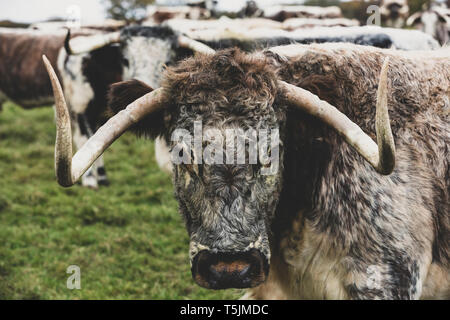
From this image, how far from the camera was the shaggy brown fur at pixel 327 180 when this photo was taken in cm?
249

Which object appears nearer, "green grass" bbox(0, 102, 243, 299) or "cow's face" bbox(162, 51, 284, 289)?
"cow's face" bbox(162, 51, 284, 289)

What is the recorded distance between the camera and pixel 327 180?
2.84 metres

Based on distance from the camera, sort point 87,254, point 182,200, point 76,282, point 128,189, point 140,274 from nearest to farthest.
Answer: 1. point 182,200
2. point 76,282
3. point 140,274
4. point 87,254
5. point 128,189

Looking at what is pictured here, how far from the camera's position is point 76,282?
15.0 feet

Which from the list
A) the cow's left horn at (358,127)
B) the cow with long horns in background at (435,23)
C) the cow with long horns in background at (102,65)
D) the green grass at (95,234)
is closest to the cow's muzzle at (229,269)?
the cow's left horn at (358,127)

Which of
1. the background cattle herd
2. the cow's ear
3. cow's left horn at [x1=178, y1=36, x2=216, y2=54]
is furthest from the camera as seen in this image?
cow's left horn at [x1=178, y1=36, x2=216, y2=54]

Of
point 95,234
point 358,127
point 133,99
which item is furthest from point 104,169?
point 358,127

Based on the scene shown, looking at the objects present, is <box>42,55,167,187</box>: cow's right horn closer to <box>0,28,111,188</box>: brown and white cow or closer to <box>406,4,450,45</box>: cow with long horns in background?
<box>0,28,111,188</box>: brown and white cow

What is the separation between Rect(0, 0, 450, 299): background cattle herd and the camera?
15.5 ft

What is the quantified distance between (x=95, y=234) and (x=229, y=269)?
384 centimetres

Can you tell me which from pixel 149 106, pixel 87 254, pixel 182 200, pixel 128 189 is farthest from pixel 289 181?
pixel 128 189

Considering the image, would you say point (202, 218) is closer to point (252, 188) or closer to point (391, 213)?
point (252, 188)

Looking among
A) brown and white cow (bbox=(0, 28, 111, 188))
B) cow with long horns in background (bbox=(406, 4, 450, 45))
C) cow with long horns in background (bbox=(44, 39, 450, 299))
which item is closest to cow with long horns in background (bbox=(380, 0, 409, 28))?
cow with long horns in background (bbox=(406, 4, 450, 45))

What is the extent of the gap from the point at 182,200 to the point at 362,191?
97 centimetres
